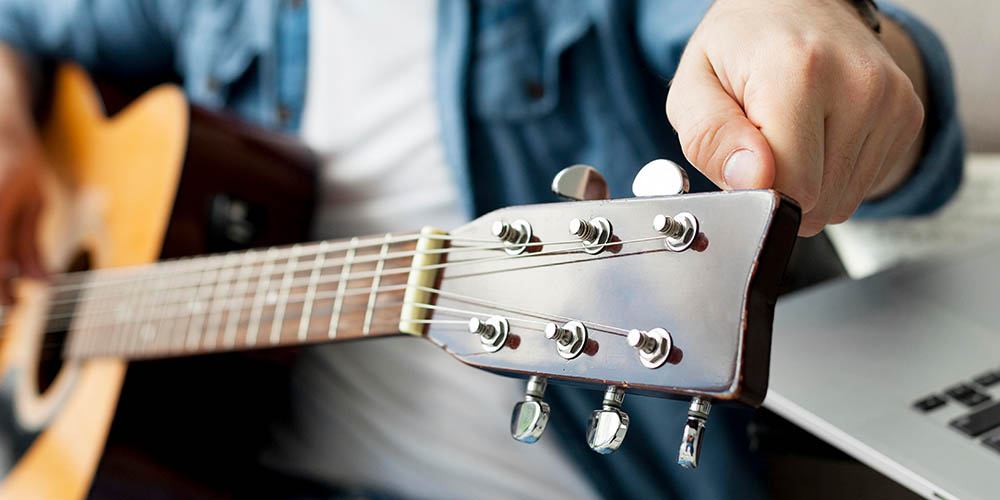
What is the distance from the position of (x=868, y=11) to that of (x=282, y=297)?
384 millimetres

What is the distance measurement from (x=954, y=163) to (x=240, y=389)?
0.62 m

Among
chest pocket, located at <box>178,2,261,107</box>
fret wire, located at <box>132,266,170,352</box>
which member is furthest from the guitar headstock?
chest pocket, located at <box>178,2,261,107</box>

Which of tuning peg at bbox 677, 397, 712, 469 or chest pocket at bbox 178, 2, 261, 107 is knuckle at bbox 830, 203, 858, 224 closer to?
tuning peg at bbox 677, 397, 712, 469

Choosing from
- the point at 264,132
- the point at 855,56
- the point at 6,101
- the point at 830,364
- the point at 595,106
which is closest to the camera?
the point at 855,56

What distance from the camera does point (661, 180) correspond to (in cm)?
30

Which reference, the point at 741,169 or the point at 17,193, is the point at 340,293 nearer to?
the point at 741,169

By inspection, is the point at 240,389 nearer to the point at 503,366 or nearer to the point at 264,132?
the point at 264,132

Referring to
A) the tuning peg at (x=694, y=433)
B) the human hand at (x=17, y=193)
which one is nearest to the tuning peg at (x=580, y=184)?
the tuning peg at (x=694, y=433)

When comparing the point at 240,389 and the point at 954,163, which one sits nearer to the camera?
the point at 954,163

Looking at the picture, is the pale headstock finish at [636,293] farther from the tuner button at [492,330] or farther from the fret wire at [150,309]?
the fret wire at [150,309]

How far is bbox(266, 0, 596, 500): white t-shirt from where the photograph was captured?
0.65m

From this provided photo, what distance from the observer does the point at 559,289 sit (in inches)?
12.9

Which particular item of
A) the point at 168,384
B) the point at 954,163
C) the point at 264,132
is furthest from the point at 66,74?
the point at 954,163

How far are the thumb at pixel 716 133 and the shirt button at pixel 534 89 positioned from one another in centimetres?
31
